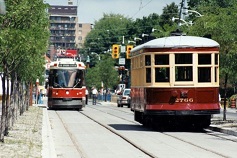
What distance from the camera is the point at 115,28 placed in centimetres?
19038

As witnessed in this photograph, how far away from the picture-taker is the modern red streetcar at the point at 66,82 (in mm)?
54438

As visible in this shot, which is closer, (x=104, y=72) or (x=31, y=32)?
(x=31, y=32)

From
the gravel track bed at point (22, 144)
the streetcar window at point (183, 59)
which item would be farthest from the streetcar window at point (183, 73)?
the gravel track bed at point (22, 144)

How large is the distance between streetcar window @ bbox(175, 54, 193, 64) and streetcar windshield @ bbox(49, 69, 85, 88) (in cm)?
2618

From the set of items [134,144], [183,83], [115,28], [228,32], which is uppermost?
[115,28]

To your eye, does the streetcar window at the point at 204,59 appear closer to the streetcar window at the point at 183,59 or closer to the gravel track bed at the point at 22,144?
the streetcar window at the point at 183,59

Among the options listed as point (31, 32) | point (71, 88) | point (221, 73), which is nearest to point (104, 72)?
point (71, 88)

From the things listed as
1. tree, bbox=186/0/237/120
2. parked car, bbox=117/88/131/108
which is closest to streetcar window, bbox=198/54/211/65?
tree, bbox=186/0/237/120

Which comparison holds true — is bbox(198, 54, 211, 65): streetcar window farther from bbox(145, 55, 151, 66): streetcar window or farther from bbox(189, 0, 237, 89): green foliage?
bbox(189, 0, 237, 89): green foliage

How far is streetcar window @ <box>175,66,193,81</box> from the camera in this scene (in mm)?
28547

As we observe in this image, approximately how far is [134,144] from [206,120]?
24.5ft

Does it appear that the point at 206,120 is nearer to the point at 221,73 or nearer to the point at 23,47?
the point at 221,73

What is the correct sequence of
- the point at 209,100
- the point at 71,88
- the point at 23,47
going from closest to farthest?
the point at 23,47 < the point at 209,100 < the point at 71,88

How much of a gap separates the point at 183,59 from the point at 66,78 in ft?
87.3
